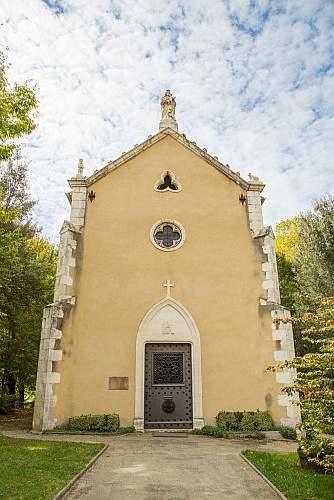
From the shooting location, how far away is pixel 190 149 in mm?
14609

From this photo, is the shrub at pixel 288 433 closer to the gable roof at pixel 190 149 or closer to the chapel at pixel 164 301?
the chapel at pixel 164 301

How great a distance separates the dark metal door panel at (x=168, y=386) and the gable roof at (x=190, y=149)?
6067mm

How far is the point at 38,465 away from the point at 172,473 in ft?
7.51

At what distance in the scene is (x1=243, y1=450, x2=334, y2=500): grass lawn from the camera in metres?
5.48

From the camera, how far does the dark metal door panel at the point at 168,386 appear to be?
11.4 meters

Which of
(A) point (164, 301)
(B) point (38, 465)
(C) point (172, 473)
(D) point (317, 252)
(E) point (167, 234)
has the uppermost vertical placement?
(D) point (317, 252)

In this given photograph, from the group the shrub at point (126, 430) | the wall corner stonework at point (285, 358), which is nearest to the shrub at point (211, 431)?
the shrub at point (126, 430)

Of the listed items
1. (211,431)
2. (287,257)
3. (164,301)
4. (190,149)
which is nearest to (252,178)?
(190,149)

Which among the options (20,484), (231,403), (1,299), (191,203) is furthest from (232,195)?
(20,484)

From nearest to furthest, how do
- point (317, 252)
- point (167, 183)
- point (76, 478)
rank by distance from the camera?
point (76, 478) < point (167, 183) < point (317, 252)

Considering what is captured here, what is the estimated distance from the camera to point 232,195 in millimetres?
14008

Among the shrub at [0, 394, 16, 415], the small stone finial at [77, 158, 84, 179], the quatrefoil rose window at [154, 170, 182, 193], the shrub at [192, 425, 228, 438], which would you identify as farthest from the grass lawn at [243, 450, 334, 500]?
the shrub at [0, 394, 16, 415]

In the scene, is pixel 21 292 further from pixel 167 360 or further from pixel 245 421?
pixel 245 421

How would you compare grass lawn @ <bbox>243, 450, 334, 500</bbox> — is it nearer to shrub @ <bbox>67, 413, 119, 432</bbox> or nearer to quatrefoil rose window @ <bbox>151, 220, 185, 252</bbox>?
shrub @ <bbox>67, 413, 119, 432</bbox>
